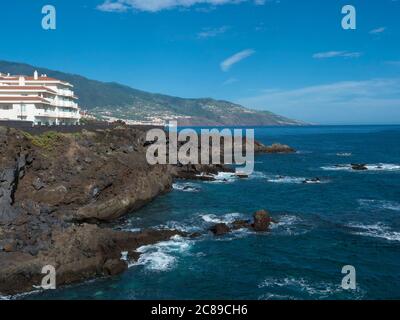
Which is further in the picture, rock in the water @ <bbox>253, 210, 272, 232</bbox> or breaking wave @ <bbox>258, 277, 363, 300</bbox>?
rock in the water @ <bbox>253, 210, 272, 232</bbox>

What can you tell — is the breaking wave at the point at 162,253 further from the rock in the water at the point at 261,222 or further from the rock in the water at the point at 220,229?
the rock in the water at the point at 261,222

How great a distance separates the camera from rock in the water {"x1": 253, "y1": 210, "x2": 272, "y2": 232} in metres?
36.4

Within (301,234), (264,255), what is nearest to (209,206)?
(301,234)

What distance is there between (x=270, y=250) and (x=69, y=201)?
2015 cm

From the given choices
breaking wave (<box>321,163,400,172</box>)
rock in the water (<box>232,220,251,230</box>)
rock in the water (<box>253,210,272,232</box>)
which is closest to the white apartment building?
rock in the water (<box>232,220,251,230</box>)

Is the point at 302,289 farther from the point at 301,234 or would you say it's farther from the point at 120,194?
the point at 120,194

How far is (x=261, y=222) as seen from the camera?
3675 centimetres

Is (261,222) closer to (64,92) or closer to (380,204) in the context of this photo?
(380,204)

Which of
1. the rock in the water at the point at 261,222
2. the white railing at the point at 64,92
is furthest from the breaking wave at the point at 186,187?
the white railing at the point at 64,92

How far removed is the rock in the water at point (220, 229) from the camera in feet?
116

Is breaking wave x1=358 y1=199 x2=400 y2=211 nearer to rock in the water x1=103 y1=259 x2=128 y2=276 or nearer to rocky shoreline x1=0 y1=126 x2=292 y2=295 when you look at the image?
rocky shoreline x1=0 y1=126 x2=292 y2=295

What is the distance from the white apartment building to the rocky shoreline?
46.5 ft

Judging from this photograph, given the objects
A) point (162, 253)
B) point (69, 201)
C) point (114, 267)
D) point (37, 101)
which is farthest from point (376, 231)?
point (37, 101)

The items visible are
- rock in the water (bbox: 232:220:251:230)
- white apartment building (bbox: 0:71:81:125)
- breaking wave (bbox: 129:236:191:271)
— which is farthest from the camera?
white apartment building (bbox: 0:71:81:125)
